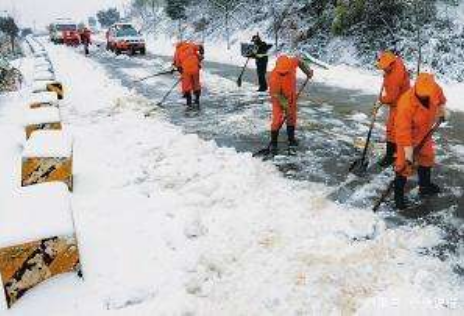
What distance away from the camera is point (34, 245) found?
4.79m

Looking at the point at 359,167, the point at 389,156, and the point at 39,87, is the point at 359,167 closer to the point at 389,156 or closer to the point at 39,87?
the point at 389,156

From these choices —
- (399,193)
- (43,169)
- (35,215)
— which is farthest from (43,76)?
(399,193)

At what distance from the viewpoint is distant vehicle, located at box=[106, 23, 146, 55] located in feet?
96.7

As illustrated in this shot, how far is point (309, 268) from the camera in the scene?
512 centimetres

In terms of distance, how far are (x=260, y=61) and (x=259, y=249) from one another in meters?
9.67

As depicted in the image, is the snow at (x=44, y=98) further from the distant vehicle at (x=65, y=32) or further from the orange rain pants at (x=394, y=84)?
the distant vehicle at (x=65, y=32)

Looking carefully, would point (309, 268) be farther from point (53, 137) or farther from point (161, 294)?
point (53, 137)

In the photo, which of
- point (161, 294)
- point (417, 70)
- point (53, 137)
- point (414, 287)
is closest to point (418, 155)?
point (414, 287)

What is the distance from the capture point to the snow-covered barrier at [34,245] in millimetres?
4742

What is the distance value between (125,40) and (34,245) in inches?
1017

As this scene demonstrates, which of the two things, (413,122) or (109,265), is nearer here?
(109,265)

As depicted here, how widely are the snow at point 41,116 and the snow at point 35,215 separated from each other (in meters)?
4.05

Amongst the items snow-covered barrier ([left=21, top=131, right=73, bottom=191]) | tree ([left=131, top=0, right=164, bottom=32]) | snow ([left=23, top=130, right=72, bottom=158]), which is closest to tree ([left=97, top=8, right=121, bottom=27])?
tree ([left=131, top=0, right=164, bottom=32])

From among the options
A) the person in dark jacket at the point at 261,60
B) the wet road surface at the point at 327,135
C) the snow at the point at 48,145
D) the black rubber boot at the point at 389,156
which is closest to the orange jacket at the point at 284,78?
the wet road surface at the point at 327,135
